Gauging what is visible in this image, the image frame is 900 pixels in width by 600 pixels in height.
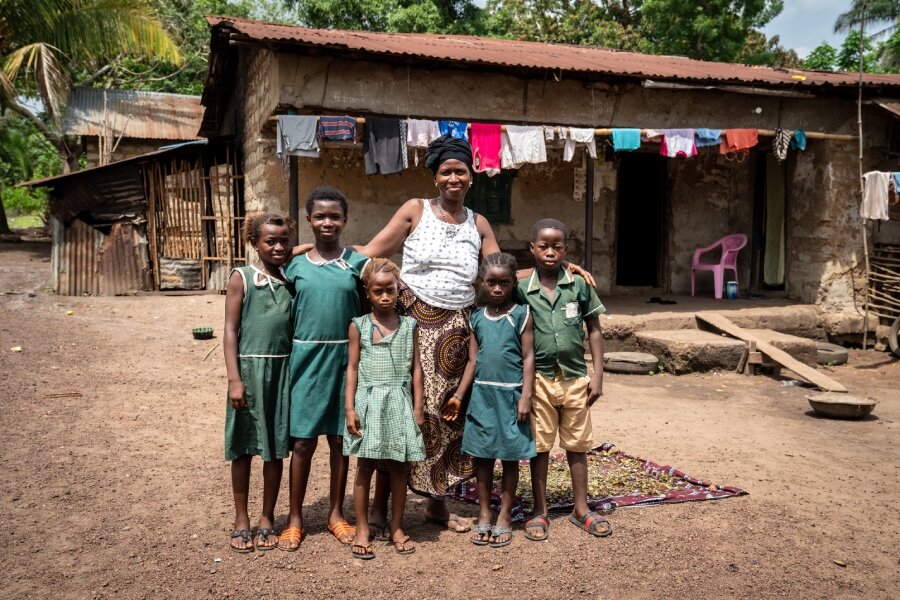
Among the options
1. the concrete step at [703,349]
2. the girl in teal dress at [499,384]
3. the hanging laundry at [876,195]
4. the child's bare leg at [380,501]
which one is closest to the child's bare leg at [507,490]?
the girl in teal dress at [499,384]

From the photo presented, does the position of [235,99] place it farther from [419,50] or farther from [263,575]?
[263,575]

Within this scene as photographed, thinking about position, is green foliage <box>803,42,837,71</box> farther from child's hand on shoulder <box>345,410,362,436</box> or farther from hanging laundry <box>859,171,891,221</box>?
child's hand on shoulder <box>345,410,362,436</box>

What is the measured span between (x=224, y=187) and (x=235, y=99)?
1501 mm

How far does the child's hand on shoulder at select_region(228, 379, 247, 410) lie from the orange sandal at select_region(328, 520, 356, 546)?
27.3 inches

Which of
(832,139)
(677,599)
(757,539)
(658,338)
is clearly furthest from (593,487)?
(832,139)

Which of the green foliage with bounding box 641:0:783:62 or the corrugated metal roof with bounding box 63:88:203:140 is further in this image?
the green foliage with bounding box 641:0:783:62

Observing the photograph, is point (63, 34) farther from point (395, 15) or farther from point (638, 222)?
point (638, 222)

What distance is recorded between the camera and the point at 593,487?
3.77m

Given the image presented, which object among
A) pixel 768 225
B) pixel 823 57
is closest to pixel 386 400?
pixel 768 225

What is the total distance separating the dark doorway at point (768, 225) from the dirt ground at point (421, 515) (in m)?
4.76

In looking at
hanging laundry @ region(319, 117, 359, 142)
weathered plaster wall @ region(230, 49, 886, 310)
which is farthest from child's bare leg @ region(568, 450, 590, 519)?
weathered plaster wall @ region(230, 49, 886, 310)

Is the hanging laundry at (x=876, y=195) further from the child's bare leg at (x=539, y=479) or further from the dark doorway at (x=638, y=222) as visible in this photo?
the child's bare leg at (x=539, y=479)

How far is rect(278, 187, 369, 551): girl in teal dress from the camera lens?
2.98m

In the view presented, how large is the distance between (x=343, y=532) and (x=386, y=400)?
643 millimetres
